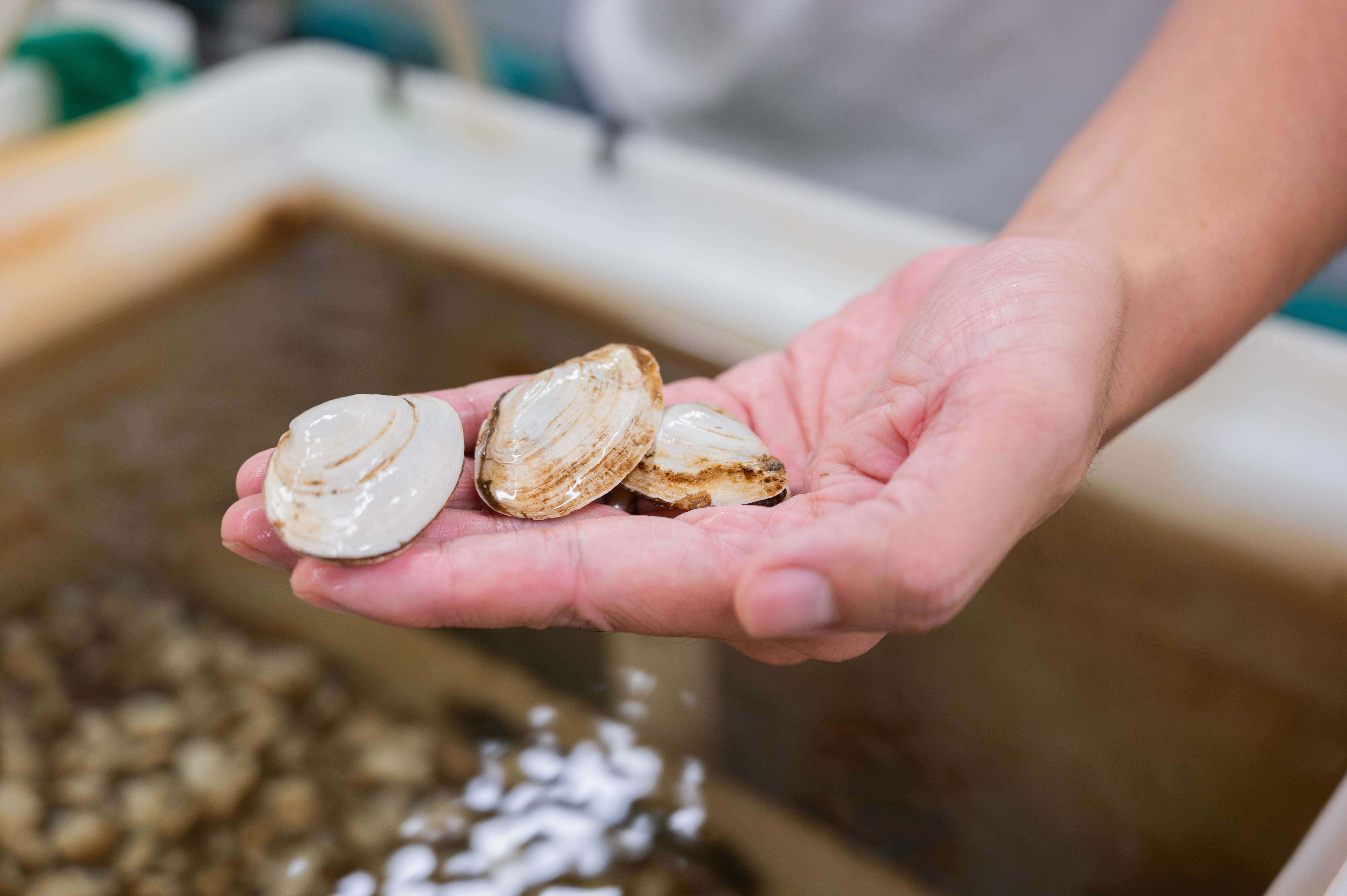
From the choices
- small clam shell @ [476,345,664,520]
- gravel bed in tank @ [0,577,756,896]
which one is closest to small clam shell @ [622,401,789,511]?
small clam shell @ [476,345,664,520]

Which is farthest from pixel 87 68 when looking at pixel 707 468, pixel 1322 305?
pixel 1322 305

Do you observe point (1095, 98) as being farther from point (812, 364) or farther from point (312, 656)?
point (312, 656)

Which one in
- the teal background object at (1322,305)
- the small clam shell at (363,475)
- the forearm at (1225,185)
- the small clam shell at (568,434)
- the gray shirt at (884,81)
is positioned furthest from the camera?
the teal background object at (1322,305)

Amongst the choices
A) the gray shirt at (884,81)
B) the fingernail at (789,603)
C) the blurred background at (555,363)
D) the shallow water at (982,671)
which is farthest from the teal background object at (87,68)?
the fingernail at (789,603)

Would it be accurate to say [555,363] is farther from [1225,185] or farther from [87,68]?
[87,68]

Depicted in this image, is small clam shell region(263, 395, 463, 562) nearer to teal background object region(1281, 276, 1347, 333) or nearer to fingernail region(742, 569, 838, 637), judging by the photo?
fingernail region(742, 569, 838, 637)

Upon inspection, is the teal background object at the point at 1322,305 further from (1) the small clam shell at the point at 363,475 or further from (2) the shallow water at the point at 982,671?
(1) the small clam shell at the point at 363,475

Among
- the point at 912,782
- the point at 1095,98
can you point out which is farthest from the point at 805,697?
the point at 1095,98
